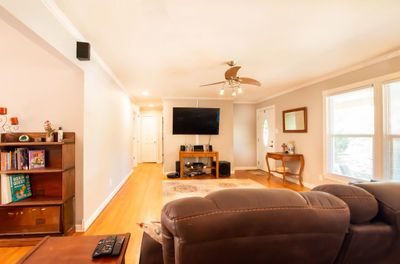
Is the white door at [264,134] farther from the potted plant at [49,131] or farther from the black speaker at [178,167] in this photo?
the potted plant at [49,131]

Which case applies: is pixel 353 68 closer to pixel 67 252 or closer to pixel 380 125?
pixel 380 125

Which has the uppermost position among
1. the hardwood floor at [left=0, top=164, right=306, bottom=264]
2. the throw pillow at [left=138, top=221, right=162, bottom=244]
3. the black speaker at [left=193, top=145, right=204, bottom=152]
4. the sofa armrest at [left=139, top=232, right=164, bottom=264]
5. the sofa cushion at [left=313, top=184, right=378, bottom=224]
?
the sofa cushion at [left=313, top=184, right=378, bottom=224]

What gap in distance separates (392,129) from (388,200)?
2846 millimetres

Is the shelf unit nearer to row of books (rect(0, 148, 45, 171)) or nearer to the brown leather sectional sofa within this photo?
row of books (rect(0, 148, 45, 171))

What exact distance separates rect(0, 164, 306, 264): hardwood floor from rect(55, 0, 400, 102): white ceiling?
2324mm

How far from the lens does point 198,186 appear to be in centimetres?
461

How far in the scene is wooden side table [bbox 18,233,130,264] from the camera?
3.25 ft

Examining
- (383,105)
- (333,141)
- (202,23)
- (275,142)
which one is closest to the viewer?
(202,23)

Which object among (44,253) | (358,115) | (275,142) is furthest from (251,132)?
(44,253)

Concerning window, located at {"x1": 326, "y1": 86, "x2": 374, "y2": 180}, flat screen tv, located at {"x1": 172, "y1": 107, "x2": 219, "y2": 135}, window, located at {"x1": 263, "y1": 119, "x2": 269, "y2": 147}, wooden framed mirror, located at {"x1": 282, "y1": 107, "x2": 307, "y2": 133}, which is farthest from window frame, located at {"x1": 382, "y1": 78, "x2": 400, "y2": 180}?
flat screen tv, located at {"x1": 172, "y1": 107, "x2": 219, "y2": 135}

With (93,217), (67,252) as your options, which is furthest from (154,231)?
(93,217)

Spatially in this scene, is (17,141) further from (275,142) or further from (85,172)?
(275,142)

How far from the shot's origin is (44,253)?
1060 millimetres

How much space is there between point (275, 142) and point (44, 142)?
5202 millimetres
